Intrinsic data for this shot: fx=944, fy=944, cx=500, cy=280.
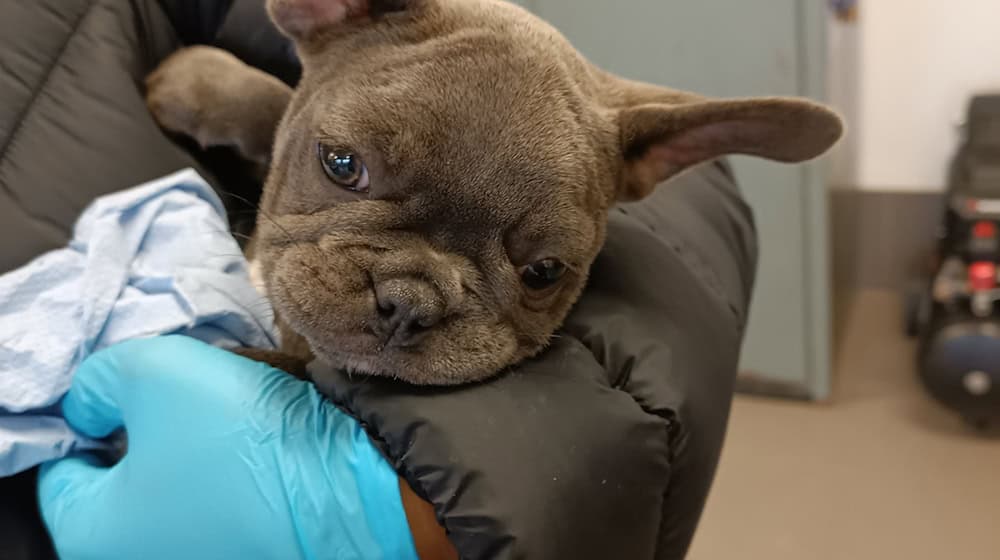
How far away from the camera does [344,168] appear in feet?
3.66

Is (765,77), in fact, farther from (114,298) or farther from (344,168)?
(114,298)

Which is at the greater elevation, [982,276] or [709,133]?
[709,133]

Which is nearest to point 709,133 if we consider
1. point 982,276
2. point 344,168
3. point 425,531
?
point 344,168

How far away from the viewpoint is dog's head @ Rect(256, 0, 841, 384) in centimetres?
106

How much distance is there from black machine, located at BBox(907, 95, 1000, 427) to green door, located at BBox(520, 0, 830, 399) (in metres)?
0.32

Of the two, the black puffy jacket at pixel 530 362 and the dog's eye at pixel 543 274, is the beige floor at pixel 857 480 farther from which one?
the dog's eye at pixel 543 274

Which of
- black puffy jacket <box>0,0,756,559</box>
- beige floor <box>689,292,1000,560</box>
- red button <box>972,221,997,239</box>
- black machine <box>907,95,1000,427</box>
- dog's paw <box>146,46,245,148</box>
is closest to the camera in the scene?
black puffy jacket <box>0,0,756,559</box>

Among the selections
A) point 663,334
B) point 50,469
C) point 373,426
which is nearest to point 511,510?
point 373,426

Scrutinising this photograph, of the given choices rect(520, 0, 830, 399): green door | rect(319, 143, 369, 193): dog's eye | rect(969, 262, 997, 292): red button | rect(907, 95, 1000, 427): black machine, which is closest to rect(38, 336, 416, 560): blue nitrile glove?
rect(319, 143, 369, 193): dog's eye

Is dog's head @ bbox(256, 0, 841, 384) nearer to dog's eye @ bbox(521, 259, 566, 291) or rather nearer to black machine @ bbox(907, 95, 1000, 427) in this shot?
dog's eye @ bbox(521, 259, 566, 291)

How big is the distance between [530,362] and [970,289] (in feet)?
6.54

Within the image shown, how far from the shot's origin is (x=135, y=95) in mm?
1415

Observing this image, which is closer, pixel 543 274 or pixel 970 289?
pixel 543 274

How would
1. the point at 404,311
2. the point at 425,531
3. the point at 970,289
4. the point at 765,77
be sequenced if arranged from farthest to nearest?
1. the point at 970,289
2. the point at 765,77
3. the point at 404,311
4. the point at 425,531
